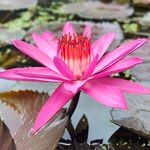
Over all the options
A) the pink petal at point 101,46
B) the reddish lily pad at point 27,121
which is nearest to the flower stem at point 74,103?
the reddish lily pad at point 27,121

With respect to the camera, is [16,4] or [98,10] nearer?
[98,10]

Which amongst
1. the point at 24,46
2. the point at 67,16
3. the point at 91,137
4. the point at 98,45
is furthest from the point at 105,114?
the point at 67,16

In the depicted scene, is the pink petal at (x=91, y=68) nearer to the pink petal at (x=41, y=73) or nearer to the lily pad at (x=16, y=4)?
the pink petal at (x=41, y=73)

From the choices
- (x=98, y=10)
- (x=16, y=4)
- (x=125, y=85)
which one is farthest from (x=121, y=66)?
(x=16, y=4)

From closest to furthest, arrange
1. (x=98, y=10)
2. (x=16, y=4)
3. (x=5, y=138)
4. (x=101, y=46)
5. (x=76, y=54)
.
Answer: (x=5, y=138) → (x=76, y=54) → (x=101, y=46) → (x=98, y=10) → (x=16, y=4)

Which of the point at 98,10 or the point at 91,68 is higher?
the point at 91,68

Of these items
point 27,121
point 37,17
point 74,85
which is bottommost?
point 37,17

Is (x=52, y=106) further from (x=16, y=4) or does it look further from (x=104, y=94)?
(x=16, y=4)
